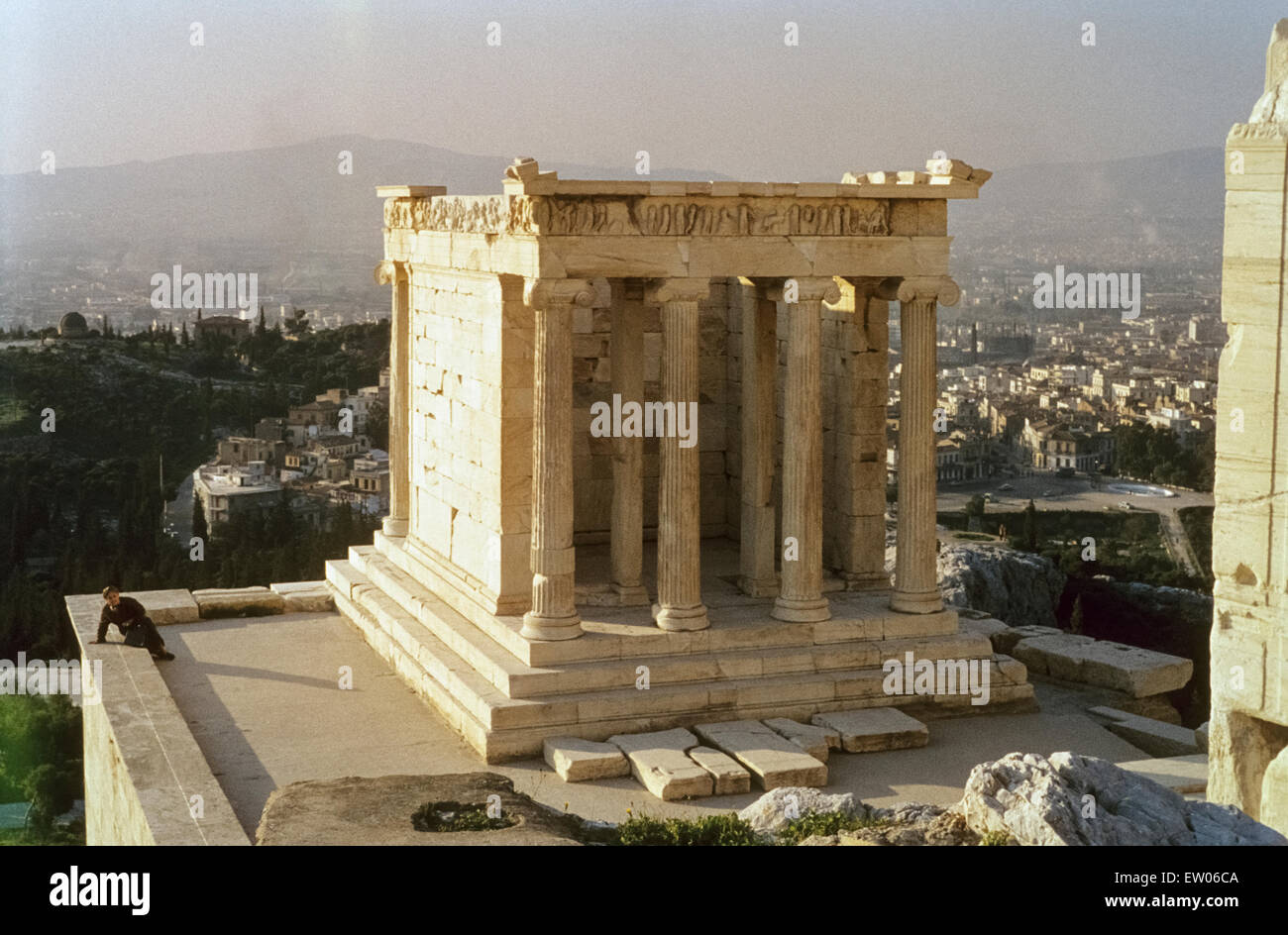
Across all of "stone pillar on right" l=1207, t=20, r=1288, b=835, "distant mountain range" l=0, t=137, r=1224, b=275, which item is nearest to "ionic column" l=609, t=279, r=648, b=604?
"stone pillar on right" l=1207, t=20, r=1288, b=835

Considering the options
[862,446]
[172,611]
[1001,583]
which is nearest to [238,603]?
[172,611]

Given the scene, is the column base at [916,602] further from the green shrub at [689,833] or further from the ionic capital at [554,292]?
the green shrub at [689,833]

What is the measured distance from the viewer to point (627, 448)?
64.3ft

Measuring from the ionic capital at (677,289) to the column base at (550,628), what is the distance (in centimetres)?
402

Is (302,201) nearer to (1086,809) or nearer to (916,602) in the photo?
→ (916,602)

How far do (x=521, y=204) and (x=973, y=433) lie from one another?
4025 cm

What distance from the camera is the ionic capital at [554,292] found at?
18094mm

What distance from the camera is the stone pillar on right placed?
39.4 feet

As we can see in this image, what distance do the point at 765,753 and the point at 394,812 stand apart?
16.2 feet

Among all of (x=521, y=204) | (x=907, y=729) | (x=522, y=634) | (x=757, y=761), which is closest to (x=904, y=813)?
(x=757, y=761)

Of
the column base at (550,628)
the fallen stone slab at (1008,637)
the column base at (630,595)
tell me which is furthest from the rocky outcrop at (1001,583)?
the column base at (550,628)

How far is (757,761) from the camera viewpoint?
55.7 ft
